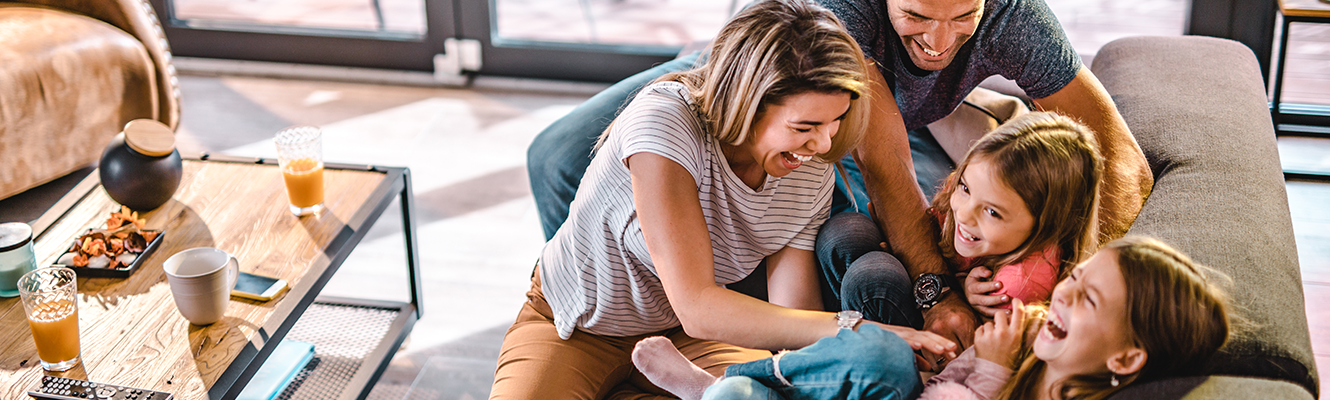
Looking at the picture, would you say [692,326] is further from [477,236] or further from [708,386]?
[477,236]

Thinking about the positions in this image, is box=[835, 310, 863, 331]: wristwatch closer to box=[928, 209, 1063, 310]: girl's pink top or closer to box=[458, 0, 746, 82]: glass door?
box=[928, 209, 1063, 310]: girl's pink top

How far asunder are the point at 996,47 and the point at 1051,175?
0.43 meters

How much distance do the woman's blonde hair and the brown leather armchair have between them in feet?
6.34

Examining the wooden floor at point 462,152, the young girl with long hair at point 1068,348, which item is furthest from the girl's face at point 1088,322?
the wooden floor at point 462,152

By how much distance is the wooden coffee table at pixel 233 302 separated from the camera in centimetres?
133

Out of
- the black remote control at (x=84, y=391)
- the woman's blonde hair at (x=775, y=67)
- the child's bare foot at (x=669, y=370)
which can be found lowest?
the child's bare foot at (x=669, y=370)

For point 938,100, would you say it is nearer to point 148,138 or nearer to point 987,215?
point 987,215

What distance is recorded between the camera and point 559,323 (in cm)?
145

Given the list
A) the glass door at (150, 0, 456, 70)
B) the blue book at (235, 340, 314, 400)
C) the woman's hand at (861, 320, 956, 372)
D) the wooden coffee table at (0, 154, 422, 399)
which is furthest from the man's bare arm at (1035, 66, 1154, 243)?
the glass door at (150, 0, 456, 70)

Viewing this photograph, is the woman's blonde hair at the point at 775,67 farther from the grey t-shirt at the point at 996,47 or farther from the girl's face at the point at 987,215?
the grey t-shirt at the point at 996,47

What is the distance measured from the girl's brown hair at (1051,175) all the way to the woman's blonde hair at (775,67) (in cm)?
20

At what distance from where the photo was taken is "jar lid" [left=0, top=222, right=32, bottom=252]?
1.44 meters

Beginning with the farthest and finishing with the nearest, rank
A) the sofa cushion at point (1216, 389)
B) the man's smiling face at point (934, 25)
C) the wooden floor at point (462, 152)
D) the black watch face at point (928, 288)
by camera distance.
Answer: the wooden floor at point (462, 152)
the man's smiling face at point (934, 25)
the black watch face at point (928, 288)
the sofa cushion at point (1216, 389)

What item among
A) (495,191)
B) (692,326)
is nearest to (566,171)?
(692,326)
